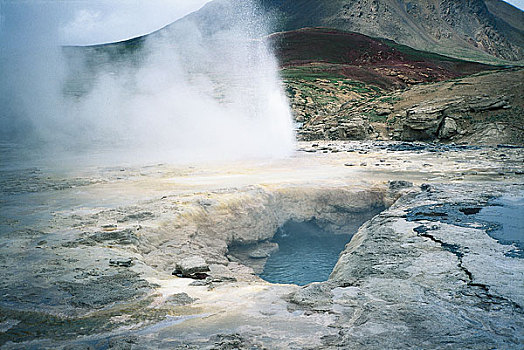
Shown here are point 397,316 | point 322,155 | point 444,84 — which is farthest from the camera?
point 444,84

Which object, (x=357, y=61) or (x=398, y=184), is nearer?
(x=398, y=184)

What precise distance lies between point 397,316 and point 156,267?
6.38 ft

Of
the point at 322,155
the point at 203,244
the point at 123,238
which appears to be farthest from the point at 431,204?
the point at 322,155

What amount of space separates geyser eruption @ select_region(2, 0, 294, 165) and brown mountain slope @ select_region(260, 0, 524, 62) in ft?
89.9

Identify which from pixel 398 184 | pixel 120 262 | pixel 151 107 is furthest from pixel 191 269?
pixel 151 107

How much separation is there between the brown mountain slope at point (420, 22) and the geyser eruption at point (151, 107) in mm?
27387

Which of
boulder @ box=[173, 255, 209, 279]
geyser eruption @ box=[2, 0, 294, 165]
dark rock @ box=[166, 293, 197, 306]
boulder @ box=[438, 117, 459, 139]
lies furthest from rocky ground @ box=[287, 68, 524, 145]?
dark rock @ box=[166, 293, 197, 306]

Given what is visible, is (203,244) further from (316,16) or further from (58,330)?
(316,16)

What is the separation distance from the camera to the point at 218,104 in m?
13.7

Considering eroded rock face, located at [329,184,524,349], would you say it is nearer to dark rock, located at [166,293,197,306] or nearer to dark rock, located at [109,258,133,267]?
dark rock, located at [166,293,197,306]

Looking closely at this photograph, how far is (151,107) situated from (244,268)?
10161 mm

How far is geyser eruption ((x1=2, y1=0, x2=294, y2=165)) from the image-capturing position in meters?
11.4

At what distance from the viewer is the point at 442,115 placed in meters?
11.4

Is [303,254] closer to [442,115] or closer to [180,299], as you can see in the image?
[180,299]
